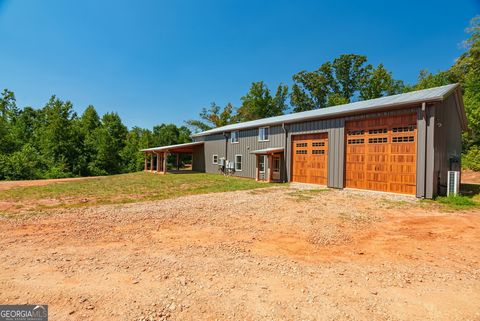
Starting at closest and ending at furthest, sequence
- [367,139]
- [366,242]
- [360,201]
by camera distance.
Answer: [366,242] < [360,201] < [367,139]

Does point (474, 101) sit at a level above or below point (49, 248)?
above

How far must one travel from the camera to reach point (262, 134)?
18844 mm

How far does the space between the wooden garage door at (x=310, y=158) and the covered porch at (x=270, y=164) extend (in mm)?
1142

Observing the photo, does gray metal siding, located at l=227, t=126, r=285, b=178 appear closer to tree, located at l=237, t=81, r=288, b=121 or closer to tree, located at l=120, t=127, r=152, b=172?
tree, located at l=120, t=127, r=152, b=172

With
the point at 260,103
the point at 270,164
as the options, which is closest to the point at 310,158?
the point at 270,164

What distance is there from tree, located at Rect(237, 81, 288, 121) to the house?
2585 centimetres

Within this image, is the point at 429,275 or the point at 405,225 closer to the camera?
the point at 429,275

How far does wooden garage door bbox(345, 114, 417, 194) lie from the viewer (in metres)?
10.5

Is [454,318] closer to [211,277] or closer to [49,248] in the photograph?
[211,277]

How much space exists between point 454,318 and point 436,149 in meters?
10.4

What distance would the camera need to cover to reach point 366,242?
493 cm

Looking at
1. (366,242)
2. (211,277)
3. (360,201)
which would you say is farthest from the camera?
(360,201)

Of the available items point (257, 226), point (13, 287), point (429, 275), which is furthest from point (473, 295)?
point (13, 287)

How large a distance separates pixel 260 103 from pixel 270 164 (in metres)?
28.9
